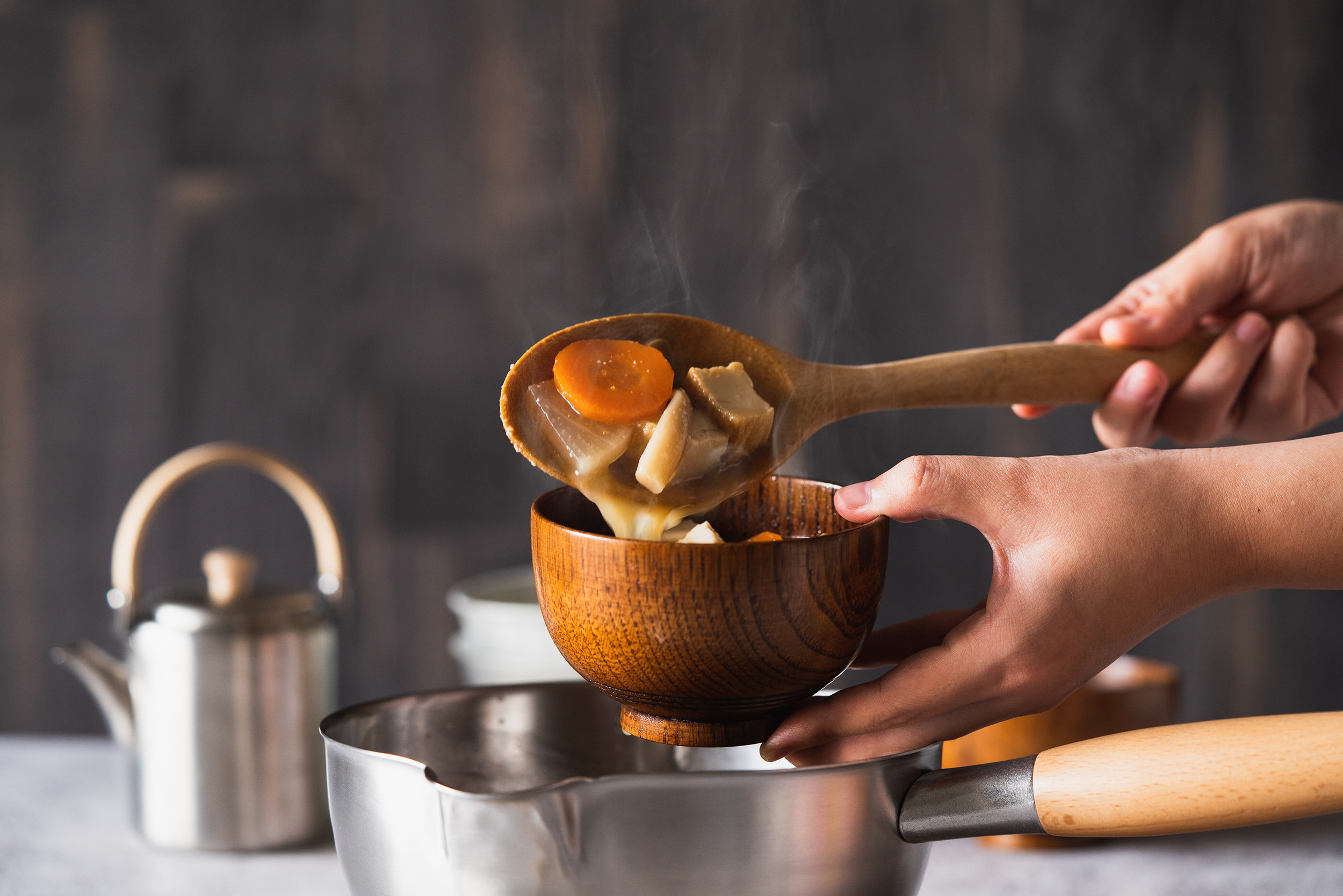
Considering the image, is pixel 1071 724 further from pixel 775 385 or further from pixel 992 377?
pixel 775 385

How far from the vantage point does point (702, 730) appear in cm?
61

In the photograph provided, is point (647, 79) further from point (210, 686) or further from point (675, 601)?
point (675, 601)

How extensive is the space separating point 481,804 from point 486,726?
0.23 meters

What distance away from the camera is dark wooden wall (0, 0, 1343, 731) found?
64.3 inches

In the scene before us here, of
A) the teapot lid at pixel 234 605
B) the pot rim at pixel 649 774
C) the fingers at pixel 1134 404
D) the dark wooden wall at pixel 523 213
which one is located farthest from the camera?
the dark wooden wall at pixel 523 213

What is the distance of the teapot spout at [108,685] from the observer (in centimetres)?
113

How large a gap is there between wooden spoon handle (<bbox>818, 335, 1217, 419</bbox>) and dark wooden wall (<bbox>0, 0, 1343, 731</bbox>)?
0.70m

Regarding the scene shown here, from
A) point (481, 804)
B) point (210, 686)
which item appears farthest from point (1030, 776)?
point (210, 686)

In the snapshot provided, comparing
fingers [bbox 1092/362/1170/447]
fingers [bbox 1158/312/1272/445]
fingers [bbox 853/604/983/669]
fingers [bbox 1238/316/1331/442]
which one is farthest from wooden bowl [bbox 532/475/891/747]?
fingers [bbox 1238/316/1331/442]

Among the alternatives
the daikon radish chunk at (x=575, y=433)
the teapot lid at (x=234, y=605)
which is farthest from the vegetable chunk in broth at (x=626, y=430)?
the teapot lid at (x=234, y=605)

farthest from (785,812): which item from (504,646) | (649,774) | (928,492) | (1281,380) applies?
(1281,380)

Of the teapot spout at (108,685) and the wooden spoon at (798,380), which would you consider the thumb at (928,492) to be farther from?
the teapot spout at (108,685)

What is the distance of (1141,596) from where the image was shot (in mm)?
619

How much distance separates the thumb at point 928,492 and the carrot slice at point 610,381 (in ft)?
0.45
